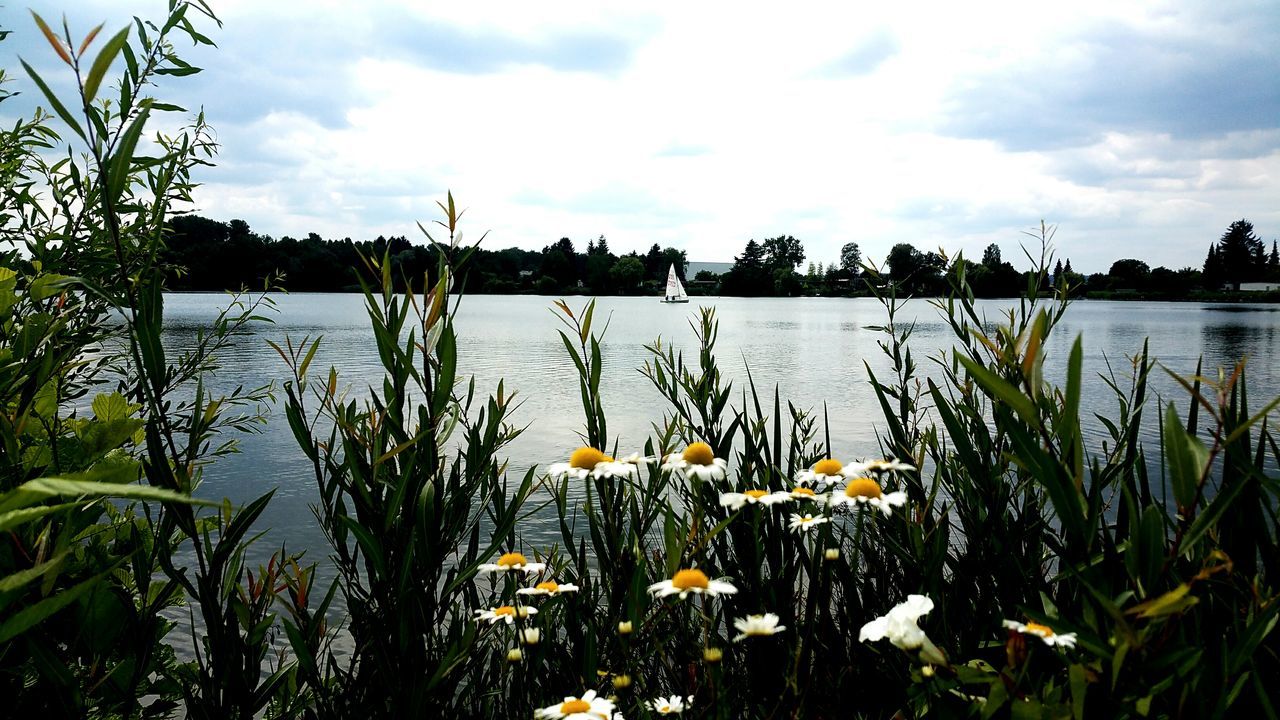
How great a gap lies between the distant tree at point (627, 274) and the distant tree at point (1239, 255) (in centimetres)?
8386

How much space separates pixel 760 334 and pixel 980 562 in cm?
3418

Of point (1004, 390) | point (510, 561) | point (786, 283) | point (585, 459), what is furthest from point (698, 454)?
point (786, 283)

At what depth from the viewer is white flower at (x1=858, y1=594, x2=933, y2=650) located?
1.09 m

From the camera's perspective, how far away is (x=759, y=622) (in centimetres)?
150

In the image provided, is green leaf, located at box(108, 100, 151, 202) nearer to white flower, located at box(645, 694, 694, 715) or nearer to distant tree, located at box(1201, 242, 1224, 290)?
white flower, located at box(645, 694, 694, 715)

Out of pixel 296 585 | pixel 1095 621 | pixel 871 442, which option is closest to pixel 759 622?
pixel 1095 621

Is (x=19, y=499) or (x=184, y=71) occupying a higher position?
(x=184, y=71)

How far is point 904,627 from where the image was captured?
112cm

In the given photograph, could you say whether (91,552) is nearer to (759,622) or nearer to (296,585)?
(296,585)

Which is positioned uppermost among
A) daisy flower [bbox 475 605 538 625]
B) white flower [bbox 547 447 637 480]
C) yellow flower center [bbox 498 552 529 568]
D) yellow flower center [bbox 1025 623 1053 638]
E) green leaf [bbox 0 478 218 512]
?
green leaf [bbox 0 478 218 512]

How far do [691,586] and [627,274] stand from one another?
125 metres

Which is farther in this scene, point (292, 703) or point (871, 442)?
point (871, 442)

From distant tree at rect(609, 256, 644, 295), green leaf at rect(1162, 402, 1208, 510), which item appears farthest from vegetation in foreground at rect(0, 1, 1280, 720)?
distant tree at rect(609, 256, 644, 295)

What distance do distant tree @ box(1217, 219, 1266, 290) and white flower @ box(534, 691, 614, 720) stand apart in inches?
5102
